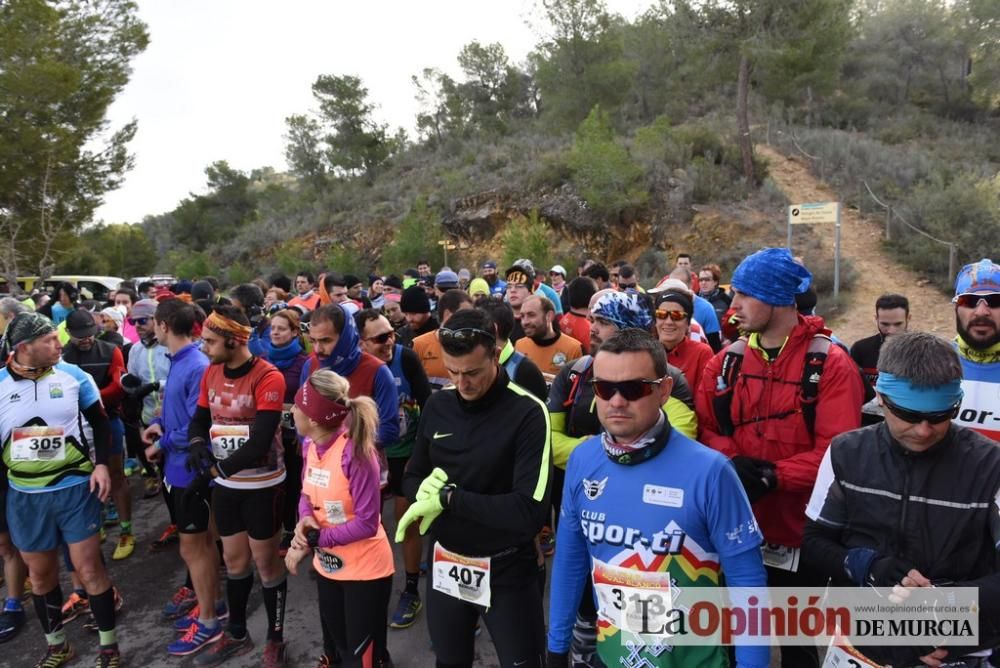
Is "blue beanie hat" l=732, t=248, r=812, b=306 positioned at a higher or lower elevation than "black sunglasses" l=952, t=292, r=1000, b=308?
higher

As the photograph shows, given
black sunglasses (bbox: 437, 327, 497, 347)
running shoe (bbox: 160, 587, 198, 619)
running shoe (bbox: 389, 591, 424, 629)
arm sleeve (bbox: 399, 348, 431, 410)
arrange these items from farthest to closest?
arm sleeve (bbox: 399, 348, 431, 410) < running shoe (bbox: 160, 587, 198, 619) < running shoe (bbox: 389, 591, 424, 629) < black sunglasses (bbox: 437, 327, 497, 347)

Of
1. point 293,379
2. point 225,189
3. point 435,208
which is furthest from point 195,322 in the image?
point 225,189

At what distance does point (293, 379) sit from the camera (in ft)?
15.5

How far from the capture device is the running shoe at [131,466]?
692 cm

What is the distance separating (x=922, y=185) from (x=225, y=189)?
4799cm

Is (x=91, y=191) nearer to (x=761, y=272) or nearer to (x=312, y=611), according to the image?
(x=312, y=611)

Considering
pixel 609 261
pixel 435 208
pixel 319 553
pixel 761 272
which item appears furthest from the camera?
pixel 435 208

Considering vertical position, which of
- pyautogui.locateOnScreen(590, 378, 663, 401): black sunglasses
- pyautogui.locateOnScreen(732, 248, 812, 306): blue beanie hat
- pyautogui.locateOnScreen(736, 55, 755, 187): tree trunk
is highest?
pyautogui.locateOnScreen(736, 55, 755, 187): tree trunk

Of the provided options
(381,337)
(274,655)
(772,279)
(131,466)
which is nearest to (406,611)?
(274,655)

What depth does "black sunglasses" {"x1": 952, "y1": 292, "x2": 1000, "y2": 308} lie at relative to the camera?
Result: 8.41 feet

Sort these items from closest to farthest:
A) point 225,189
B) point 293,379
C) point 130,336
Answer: point 293,379 → point 130,336 → point 225,189

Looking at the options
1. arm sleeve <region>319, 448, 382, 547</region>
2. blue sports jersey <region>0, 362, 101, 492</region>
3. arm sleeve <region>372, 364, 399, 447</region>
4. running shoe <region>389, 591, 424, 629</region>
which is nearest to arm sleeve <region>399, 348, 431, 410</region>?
arm sleeve <region>372, 364, 399, 447</region>

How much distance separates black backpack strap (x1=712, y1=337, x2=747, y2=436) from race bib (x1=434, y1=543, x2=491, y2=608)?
1230 mm

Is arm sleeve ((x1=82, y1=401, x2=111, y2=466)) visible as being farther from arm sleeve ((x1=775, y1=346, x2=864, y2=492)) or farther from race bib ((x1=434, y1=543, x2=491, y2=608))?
arm sleeve ((x1=775, y1=346, x2=864, y2=492))
